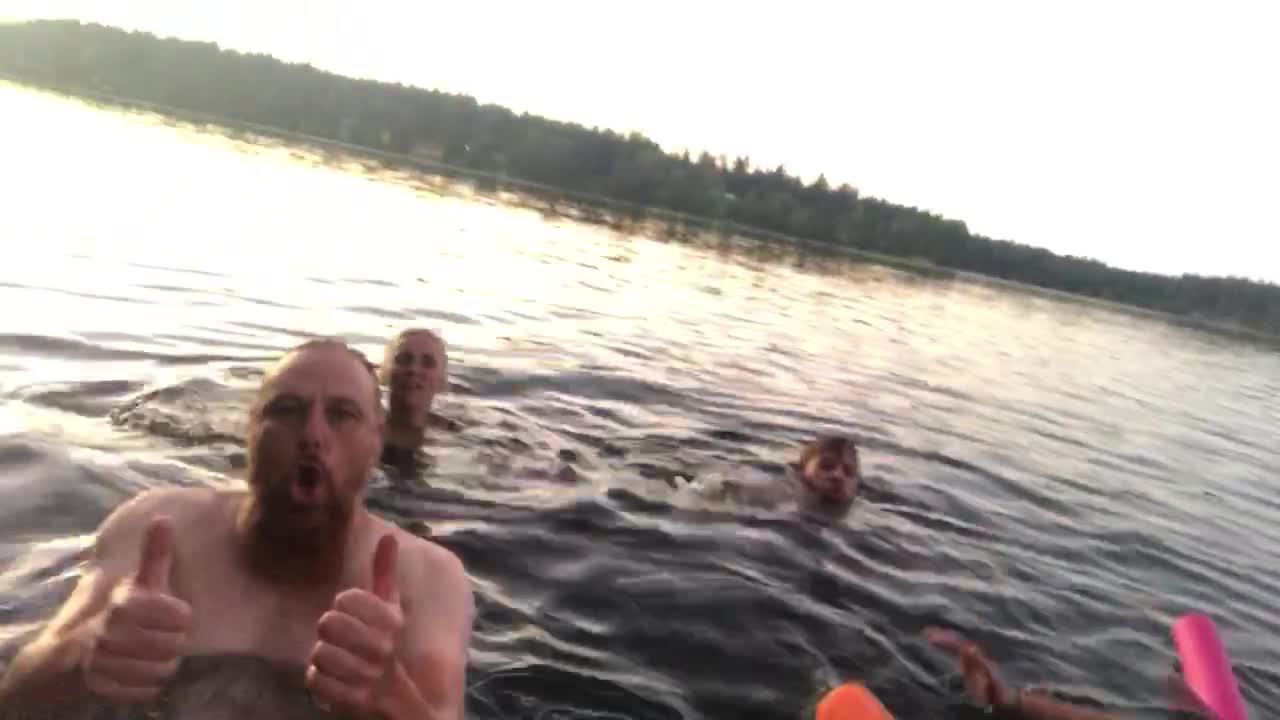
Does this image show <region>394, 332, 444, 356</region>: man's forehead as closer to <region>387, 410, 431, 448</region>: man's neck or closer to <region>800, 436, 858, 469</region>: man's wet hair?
<region>387, 410, 431, 448</region>: man's neck

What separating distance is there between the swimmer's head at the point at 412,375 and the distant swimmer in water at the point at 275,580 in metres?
3.95

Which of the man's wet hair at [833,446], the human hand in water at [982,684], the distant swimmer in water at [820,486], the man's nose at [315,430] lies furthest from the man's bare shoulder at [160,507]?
the man's wet hair at [833,446]

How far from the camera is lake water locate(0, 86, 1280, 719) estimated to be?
16.9 feet

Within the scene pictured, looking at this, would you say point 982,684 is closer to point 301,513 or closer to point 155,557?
point 301,513

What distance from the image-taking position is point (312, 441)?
307 cm

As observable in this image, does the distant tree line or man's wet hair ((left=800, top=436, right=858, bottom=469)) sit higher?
the distant tree line

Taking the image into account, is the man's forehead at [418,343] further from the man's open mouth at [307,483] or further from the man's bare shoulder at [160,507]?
the man's open mouth at [307,483]

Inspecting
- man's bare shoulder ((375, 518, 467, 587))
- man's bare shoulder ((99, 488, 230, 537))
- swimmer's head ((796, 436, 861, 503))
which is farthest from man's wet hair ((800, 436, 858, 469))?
man's bare shoulder ((99, 488, 230, 537))

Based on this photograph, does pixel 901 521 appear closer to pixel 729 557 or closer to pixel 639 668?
pixel 729 557

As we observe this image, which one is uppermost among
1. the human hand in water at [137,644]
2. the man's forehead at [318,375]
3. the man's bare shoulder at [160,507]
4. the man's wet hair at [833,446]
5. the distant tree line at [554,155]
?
the distant tree line at [554,155]

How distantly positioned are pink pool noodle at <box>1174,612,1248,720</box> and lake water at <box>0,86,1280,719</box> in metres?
0.35

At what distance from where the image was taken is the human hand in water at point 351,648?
231 cm

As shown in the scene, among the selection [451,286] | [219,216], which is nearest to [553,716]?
[451,286]

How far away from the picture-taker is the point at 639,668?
4.74 m
